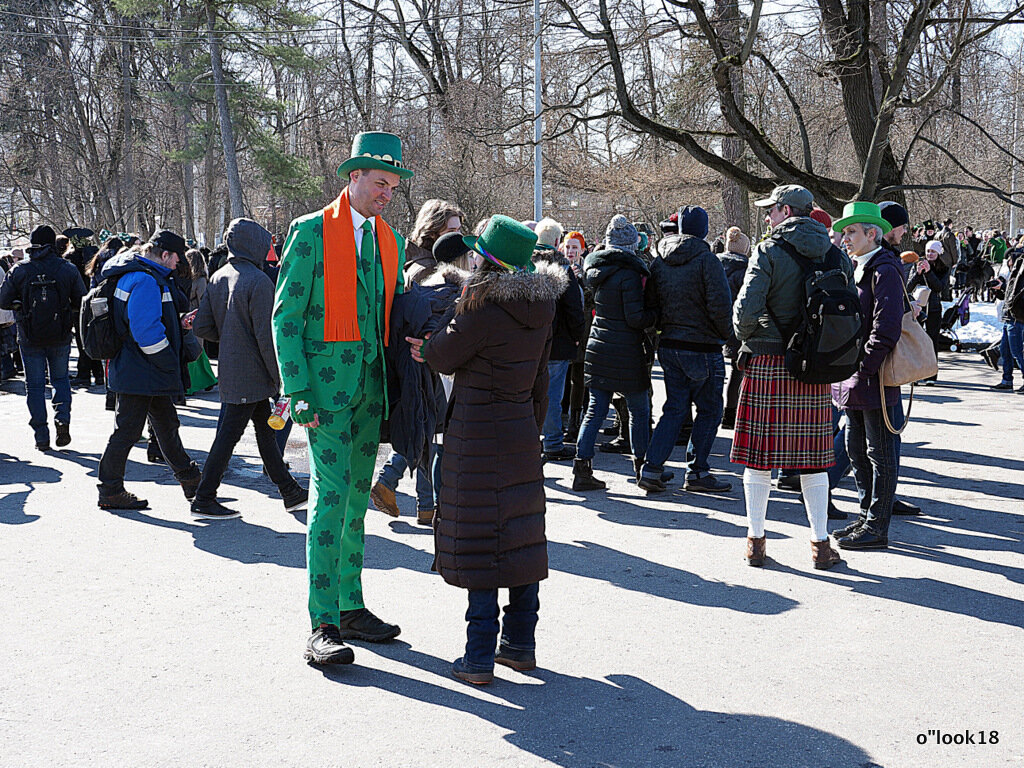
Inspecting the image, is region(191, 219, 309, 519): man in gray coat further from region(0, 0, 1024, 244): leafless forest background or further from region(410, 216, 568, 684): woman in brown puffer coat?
region(0, 0, 1024, 244): leafless forest background

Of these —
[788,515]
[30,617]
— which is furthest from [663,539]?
[30,617]

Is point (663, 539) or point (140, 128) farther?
point (140, 128)

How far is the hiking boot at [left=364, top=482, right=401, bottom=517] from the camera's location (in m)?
5.52

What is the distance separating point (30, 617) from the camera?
473 centimetres

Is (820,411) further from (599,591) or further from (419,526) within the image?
(419,526)

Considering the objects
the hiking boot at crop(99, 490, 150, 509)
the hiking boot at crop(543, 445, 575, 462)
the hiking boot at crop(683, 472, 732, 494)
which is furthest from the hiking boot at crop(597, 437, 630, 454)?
the hiking boot at crop(99, 490, 150, 509)

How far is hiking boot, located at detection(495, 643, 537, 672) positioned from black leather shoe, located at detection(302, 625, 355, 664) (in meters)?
0.59

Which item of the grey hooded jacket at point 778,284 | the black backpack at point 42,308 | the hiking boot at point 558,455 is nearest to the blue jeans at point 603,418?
the hiking boot at point 558,455

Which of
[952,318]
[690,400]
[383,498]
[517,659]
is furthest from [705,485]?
[952,318]

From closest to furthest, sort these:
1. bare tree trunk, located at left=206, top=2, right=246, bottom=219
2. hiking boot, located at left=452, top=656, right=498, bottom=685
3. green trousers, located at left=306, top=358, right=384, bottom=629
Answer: hiking boot, located at left=452, top=656, right=498, bottom=685, green trousers, located at left=306, top=358, right=384, bottom=629, bare tree trunk, located at left=206, top=2, right=246, bottom=219

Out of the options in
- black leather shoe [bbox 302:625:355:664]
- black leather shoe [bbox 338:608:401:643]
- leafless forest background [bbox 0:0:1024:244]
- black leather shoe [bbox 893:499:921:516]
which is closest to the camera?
black leather shoe [bbox 302:625:355:664]

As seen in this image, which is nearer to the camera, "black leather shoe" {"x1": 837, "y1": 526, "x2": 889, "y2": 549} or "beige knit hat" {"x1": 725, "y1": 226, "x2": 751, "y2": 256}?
"black leather shoe" {"x1": 837, "y1": 526, "x2": 889, "y2": 549}

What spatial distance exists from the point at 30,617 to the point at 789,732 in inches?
132

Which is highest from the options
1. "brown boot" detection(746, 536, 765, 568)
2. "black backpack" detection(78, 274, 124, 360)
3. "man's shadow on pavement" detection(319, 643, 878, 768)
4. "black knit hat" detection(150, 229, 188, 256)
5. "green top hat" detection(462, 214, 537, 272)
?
"black knit hat" detection(150, 229, 188, 256)
